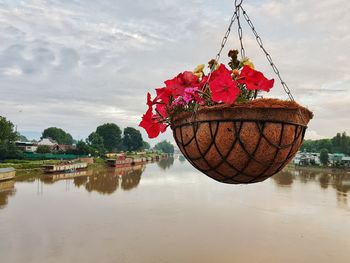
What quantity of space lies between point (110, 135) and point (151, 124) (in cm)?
8625

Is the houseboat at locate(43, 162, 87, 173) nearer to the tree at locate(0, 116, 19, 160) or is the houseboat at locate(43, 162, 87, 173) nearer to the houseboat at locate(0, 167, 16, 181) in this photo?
the houseboat at locate(0, 167, 16, 181)

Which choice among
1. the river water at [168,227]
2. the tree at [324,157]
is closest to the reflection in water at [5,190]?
the river water at [168,227]

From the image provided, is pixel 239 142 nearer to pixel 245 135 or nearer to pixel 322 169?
pixel 245 135

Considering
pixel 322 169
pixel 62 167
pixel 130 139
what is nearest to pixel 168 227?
pixel 62 167

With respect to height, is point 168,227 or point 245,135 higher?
point 245,135

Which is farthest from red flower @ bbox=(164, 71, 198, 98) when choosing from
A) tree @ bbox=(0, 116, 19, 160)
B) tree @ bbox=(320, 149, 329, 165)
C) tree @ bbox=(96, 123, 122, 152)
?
tree @ bbox=(96, 123, 122, 152)

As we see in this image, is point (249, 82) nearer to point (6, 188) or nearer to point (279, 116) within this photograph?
point (279, 116)

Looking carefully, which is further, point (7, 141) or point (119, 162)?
point (119, 162)

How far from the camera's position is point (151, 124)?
2006 mm

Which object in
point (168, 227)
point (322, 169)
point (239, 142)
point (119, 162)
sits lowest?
point (168, 227)

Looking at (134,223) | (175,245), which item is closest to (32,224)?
(134,223)

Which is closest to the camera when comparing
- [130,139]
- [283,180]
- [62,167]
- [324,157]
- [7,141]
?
[62,167]

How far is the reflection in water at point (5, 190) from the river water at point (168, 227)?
7 cm

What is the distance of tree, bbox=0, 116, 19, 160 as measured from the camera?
1658 inches
